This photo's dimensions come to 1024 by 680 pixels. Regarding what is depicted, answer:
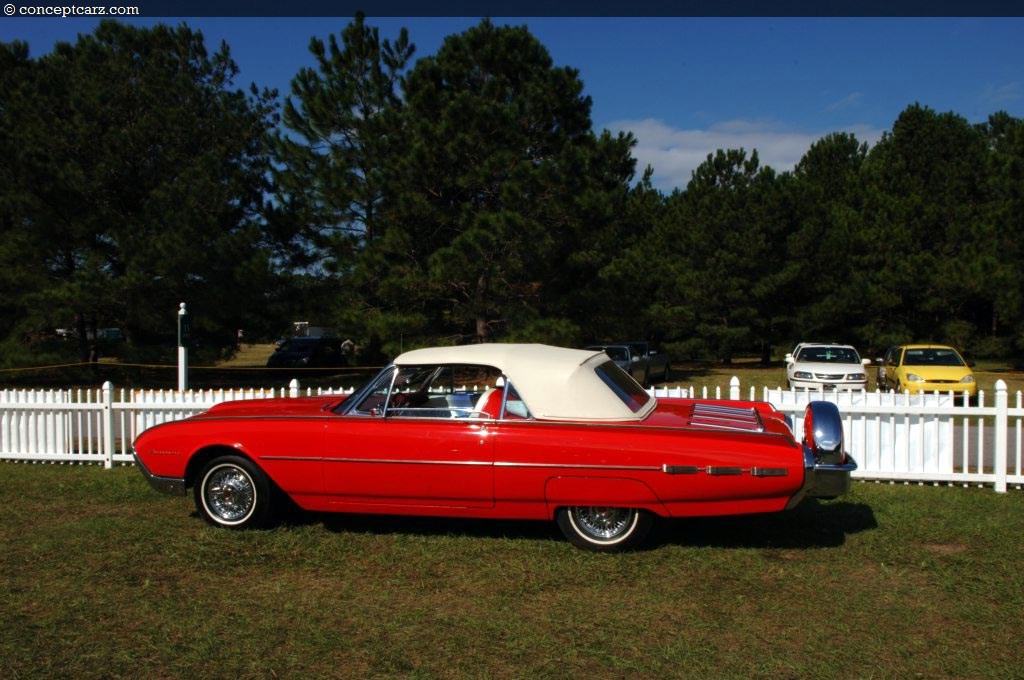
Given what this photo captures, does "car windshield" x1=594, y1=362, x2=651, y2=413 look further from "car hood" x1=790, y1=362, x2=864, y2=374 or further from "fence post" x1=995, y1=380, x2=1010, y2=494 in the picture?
"car hood" x1=790, y1=362, x2=864, y2=374

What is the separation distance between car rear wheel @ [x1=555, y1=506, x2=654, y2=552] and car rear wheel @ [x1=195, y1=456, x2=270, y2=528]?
2.32 metres

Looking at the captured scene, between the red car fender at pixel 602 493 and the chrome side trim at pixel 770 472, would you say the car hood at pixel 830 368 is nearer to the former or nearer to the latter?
the chrome side trim at pixel 770 472

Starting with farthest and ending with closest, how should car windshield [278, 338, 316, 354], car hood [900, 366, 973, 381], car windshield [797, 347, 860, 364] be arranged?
1. car windshield [278, 338, 316, 354]
2. car windshield [797, 347, 860, 364]
3. car hood [900, 366, 973, 381]

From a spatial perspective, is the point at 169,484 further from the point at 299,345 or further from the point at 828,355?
the point at 299,345

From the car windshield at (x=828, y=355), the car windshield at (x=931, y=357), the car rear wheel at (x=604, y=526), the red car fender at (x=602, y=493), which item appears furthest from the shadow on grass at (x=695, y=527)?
the car windshield at (x=828, y=355)

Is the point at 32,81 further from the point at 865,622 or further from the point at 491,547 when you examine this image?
the point at 865,622

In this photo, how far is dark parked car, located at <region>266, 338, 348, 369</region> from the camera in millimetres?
29125

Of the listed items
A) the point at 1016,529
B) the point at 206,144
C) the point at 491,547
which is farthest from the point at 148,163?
the point at 1016,529

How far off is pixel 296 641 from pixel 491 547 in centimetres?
199

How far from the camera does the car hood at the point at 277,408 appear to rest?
259 inches

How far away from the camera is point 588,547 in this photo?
585 cm

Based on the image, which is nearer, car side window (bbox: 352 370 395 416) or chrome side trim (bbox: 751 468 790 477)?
chrome side trim (bbox: 751 468 790 477)

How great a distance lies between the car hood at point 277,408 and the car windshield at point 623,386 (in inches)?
84.9

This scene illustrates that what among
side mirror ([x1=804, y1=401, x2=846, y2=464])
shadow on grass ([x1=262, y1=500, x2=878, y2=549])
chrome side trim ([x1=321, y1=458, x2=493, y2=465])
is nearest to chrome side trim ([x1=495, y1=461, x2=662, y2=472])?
chrome side trim ([x1=321, y1=458, x2=493, y2=465])
